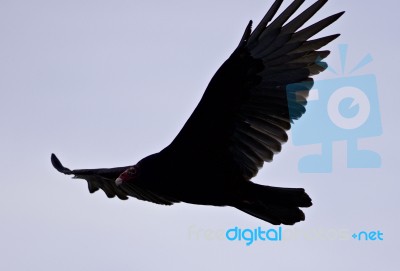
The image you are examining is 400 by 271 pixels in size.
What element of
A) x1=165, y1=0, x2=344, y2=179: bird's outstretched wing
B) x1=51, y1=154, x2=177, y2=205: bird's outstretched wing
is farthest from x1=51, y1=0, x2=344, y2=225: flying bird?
x1=51, y1=154, x2=177, y2=205: bird's outstretched wing

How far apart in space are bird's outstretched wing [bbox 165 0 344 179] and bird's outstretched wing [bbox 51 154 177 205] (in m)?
1.34

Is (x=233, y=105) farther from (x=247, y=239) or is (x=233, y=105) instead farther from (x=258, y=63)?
(x=247, y=239)

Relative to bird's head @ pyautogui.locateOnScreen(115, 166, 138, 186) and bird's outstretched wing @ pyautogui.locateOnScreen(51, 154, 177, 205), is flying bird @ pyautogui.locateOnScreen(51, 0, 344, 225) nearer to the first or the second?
bird's head @ pyautogui.locateOnScreen(115, 166, 138, 186)

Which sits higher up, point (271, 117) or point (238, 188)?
point (271, 117)

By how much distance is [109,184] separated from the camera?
44.0 ft

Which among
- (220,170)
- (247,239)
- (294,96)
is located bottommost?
(247,239)

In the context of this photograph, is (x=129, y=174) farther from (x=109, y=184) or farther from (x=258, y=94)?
(x=109, y=184)

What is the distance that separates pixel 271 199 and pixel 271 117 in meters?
0.85

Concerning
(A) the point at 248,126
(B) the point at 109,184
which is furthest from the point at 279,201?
(B) the point at 109,184

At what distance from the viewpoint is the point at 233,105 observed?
11.0m

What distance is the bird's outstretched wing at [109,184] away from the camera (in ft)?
40.7

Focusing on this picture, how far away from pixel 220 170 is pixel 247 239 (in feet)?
2.44

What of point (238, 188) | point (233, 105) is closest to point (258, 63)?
point (233, 105)

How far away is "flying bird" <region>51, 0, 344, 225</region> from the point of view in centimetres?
1088
